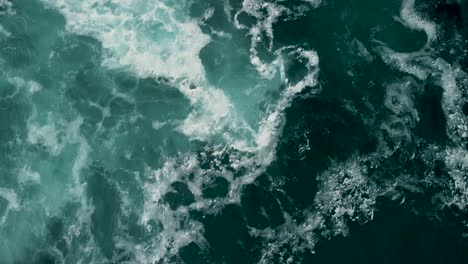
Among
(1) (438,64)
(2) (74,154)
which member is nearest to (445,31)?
(1) (438,64)

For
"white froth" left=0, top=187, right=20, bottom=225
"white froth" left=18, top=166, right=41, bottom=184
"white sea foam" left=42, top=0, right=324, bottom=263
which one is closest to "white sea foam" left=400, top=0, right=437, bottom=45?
"white sea foam" left=42, top=0, right=324, bottom=263

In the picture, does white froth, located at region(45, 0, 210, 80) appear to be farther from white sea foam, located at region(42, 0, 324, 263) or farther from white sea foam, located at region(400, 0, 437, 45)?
white sea foam, located at region(400, 0, 437, 45)

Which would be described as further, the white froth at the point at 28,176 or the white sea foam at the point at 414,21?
the white froth at the point at 28,176

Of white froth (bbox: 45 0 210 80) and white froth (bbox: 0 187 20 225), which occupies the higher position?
white froth (bbox: 45 0 210 80)

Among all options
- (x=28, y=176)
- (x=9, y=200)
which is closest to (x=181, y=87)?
(x=28, y=176)

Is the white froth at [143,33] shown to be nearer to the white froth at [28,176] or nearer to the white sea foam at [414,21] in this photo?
the white froth at [28,176]

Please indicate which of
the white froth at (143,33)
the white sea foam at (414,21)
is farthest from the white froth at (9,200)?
the white sea foam at (414,21)

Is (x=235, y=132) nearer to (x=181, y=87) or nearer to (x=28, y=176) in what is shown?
(x=181, y=87)

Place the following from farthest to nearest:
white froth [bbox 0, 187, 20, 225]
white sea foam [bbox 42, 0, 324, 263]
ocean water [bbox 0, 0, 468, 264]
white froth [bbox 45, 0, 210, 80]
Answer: white froth [bbox 45, 0, 210, 80], white froth [bbox 0, 187, 20, 225], white sea foam [bbox 42, 0, 324, 263], ocean water [bbox 0, 0, 468, 264]

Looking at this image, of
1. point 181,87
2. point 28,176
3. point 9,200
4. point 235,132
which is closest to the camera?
point 235,132
